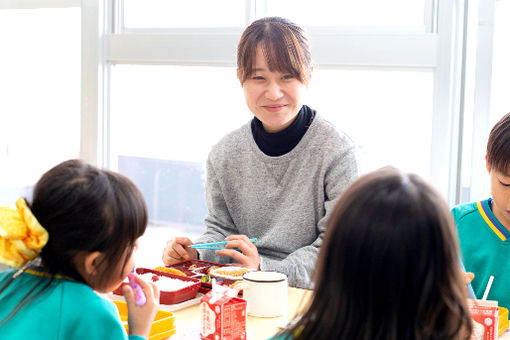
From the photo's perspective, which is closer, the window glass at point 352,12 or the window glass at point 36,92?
the window glass at point 352,12

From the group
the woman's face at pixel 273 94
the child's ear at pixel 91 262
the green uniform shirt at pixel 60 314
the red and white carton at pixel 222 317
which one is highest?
the woman's face at pixel 273 94

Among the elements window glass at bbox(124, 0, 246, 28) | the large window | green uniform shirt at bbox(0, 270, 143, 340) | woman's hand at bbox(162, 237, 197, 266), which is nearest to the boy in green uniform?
the large window

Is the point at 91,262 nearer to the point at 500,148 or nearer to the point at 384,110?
the point at 500,148

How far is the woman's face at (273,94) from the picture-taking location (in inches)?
80.3

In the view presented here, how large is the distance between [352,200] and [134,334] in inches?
24.5

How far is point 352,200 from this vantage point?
2.91ft

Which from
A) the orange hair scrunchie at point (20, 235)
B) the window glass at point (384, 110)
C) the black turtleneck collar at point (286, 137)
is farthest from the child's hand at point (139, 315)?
the window glass at point (384, 110)

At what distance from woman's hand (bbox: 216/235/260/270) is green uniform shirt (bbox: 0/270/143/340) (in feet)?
2.08

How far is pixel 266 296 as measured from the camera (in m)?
1.50

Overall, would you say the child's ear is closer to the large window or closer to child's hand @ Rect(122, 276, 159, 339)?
child's hand @ Rect(122, 276, 159, 339)

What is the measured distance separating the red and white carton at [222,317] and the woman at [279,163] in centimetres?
57

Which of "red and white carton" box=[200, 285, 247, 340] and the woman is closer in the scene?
"red and white carton" box=[200, 285, 247, 340]

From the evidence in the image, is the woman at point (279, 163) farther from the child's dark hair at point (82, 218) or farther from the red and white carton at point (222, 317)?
the child's dark hair at point (82, 218)

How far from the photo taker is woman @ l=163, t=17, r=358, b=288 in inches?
79.3
